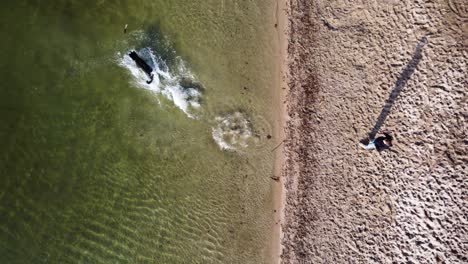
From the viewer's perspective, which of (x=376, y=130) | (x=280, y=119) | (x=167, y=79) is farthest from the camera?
(x=167, y=79)

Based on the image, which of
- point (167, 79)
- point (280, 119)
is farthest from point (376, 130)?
point (167, 79)

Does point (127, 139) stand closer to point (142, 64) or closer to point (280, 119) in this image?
point (142, 64)

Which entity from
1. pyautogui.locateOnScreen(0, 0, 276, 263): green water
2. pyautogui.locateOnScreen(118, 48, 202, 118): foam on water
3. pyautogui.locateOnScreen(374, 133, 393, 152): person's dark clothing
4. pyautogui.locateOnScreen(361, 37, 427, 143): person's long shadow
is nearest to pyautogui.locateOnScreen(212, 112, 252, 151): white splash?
pyautogui.locateOnScreen(0, 0, 276, 263): green water

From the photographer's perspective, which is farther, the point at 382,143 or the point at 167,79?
the point at 167,79

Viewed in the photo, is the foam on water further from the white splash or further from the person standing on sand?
the person standing on sand

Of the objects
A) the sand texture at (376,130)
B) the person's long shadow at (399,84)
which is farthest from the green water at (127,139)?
the person's long shadow at (399,84)

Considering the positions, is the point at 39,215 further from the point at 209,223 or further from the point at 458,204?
the point at 458,204
